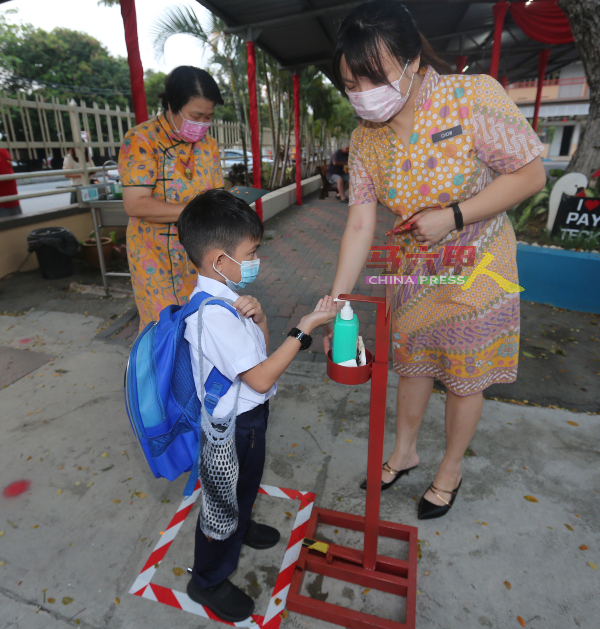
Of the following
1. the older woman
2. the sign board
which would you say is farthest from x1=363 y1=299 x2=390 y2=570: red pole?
the sign board

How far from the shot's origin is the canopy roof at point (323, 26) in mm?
6004

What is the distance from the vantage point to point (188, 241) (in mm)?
1493

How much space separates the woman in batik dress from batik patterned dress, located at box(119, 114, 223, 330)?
939 millimetres

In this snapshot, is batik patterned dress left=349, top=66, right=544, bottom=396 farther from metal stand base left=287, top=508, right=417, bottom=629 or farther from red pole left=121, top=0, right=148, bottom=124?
red pole left=121, top=0, right=148, bottom=124

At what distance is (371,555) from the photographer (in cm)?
172

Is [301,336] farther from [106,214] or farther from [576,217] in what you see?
[576,217]

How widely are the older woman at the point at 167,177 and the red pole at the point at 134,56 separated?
1.92 meters

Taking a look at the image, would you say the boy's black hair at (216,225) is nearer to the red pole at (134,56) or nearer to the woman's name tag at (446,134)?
the woman's name tag at (446,134)

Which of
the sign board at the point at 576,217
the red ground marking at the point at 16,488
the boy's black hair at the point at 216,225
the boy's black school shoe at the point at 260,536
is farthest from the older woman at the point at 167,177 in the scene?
the sign board at the point at 576,217

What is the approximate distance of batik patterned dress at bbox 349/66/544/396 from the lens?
149 centimetres

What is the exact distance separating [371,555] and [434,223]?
4.32 ft

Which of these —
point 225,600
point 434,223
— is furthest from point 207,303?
point 225,600

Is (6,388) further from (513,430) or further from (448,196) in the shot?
(513,430)

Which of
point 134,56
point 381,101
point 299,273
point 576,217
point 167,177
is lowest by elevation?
point 299,273
